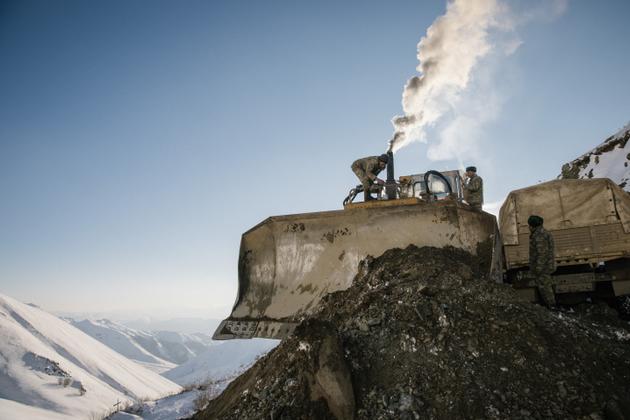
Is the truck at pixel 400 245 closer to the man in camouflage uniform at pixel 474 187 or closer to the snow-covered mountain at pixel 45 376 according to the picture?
the man in camouflage uniform at pixel 474 187

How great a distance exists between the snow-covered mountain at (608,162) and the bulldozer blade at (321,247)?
12.7 m

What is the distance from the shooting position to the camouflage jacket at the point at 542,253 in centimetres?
570

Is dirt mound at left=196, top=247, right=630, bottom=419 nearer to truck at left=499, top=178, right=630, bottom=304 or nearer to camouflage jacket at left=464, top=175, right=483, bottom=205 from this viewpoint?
truck at left=499, top=178, right=630, bottom=304

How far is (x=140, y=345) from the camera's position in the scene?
4441 inches

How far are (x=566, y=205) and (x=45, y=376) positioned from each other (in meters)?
24.7

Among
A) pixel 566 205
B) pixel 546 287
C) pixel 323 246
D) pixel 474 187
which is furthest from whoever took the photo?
pixel 474 187

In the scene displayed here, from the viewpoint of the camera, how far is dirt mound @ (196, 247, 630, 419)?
2.18 m

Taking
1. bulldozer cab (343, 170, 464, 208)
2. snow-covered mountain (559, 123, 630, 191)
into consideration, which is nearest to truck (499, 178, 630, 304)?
bulldozer cab (343, 170, 464, 208)

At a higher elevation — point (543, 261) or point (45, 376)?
point (543, 261)

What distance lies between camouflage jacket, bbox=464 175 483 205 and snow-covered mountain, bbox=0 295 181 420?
1177 cm

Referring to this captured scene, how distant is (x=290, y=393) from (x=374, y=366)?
596 millimetres

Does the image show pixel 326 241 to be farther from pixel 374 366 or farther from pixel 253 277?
pixel 374 366

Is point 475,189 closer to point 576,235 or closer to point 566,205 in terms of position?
point 566,205

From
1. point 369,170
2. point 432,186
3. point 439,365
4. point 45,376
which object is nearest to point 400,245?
point 439,365
